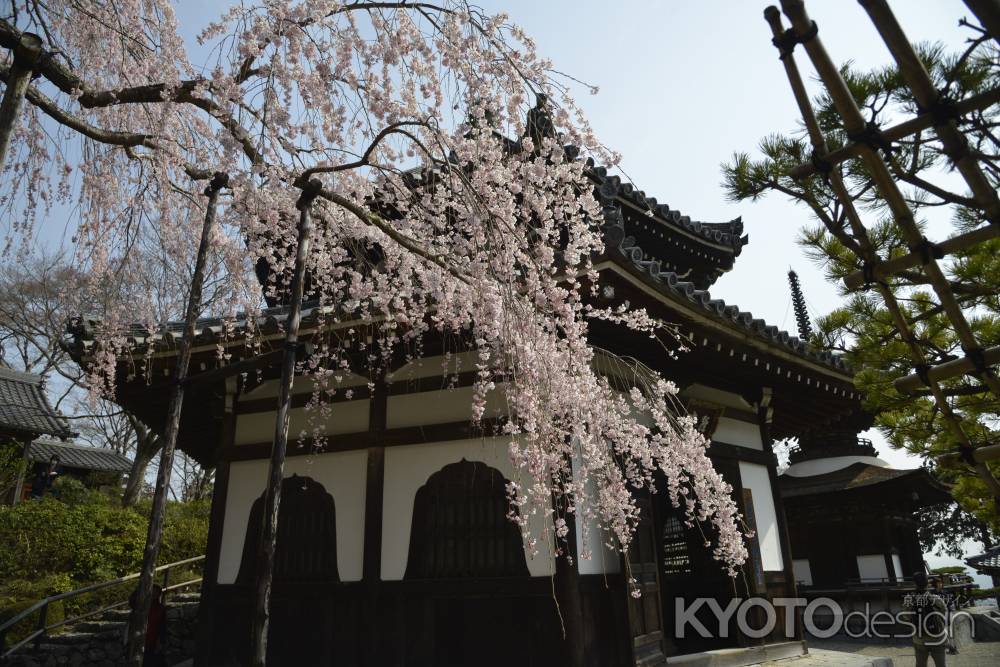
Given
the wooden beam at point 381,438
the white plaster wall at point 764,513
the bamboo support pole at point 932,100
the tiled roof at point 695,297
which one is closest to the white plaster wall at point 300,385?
the wooden beam at point 381,438

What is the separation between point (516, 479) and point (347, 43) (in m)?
3.88

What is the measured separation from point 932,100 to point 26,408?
824 inches

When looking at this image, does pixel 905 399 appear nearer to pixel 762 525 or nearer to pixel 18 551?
pixel 762 525

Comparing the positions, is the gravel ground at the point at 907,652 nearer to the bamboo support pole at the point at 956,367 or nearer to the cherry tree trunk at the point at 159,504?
the bamboo support pole at the point at 956,367

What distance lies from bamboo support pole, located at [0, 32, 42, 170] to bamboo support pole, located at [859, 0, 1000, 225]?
384cm

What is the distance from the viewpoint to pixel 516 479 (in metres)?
5.82

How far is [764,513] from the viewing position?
7641 millimetres

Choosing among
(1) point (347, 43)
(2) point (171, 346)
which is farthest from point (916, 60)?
(2) point (171, 346)

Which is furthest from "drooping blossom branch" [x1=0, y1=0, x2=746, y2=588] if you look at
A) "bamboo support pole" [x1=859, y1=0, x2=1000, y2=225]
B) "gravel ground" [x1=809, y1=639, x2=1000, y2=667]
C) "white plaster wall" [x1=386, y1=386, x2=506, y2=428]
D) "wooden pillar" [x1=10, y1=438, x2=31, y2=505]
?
"wooden pillar" [x1=10, y1=438, x2=31, y2=505]

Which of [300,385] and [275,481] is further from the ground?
[300,385]

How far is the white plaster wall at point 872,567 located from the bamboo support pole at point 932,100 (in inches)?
633

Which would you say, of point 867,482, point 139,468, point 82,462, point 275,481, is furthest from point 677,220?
point 82,462

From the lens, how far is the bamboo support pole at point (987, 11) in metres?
1.13

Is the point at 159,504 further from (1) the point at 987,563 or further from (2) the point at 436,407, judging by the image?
(1) the point at 987,563
